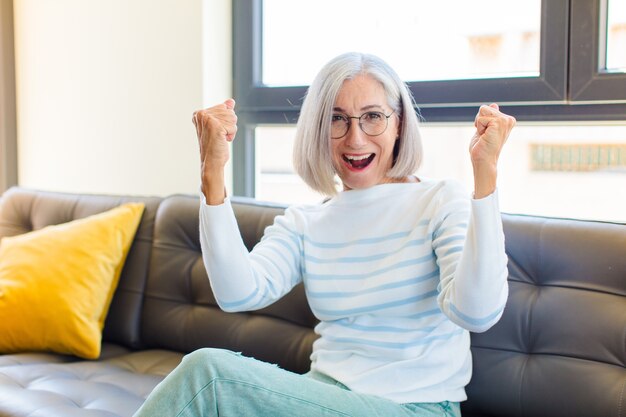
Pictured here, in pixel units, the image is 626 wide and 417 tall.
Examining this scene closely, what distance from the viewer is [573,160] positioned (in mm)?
2045

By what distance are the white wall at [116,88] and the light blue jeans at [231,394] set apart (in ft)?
4.52

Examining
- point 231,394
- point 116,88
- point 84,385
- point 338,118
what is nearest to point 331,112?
point 338,118

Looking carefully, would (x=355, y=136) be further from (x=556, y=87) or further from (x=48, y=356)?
(x=48, y=356)

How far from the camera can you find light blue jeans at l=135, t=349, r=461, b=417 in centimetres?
127

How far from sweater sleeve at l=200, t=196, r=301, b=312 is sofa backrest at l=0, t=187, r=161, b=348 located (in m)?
0.70

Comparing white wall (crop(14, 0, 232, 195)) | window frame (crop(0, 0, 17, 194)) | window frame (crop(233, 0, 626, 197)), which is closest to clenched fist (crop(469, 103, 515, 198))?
window frame (crop(233, 0, 626, 197))

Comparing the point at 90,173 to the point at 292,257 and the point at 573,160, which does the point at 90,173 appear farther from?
the point at 573,160

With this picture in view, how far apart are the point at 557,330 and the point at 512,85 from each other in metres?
0.76

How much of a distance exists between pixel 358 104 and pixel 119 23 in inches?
59.2

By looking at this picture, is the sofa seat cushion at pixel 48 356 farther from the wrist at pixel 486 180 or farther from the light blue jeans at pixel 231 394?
the wrist at pixel 486 180

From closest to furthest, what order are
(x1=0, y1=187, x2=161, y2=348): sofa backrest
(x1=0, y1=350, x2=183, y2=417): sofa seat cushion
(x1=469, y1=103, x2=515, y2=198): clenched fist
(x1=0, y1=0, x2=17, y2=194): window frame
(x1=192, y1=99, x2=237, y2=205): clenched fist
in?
(x1=469, y1=103, x2=515, y2=198): clenched fist, (x1=192, y1=99, x2=237, y2=205): clenched fist, (x1=0, y1=350, x2=183, y2=417): sofa seat cushion, (x1=0, y1=187, x2=161, y2=348): sofa backrest, (x1=0, y1=0, x2=17, y2=194): window frame

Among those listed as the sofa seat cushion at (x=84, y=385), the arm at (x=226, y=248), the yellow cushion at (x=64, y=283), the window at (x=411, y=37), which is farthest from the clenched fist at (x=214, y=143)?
the window at (x=411, y=37)

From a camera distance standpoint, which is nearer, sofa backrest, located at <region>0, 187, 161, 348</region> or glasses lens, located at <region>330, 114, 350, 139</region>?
glasses lens, located at <region>330, 114, 350, 139</region>

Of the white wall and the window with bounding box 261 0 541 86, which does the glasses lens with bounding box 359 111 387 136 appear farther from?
the white wall
